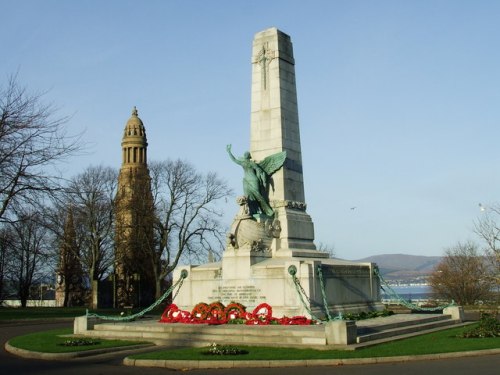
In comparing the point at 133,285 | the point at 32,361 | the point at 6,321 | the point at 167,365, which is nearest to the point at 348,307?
the point at 167,365

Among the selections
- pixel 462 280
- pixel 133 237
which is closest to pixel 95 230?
pixel 133 237

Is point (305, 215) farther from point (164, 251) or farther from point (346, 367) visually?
point (164, 251)

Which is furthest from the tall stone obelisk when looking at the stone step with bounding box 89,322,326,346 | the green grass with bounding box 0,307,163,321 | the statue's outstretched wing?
the green grass with bounding box 0,307,163,321

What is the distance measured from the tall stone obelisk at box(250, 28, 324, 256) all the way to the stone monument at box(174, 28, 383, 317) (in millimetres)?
39

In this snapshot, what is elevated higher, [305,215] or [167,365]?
[305,215]

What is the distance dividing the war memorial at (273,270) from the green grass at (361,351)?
911mm

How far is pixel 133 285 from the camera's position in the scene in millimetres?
63375

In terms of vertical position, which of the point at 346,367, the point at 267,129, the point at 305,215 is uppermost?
the point at 267,129

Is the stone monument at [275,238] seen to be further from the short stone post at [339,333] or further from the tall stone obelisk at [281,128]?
the short stone post at [339,333]

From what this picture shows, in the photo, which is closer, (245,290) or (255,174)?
(245,290)

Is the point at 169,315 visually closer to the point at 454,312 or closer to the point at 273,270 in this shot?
the point at 273,270

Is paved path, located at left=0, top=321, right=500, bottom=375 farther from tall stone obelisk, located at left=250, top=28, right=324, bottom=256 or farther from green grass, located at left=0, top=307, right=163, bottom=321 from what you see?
green grass, located at left=0, top=307, right=163, bottom=321

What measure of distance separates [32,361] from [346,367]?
8.17 meters

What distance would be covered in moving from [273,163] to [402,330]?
7.94 meters
